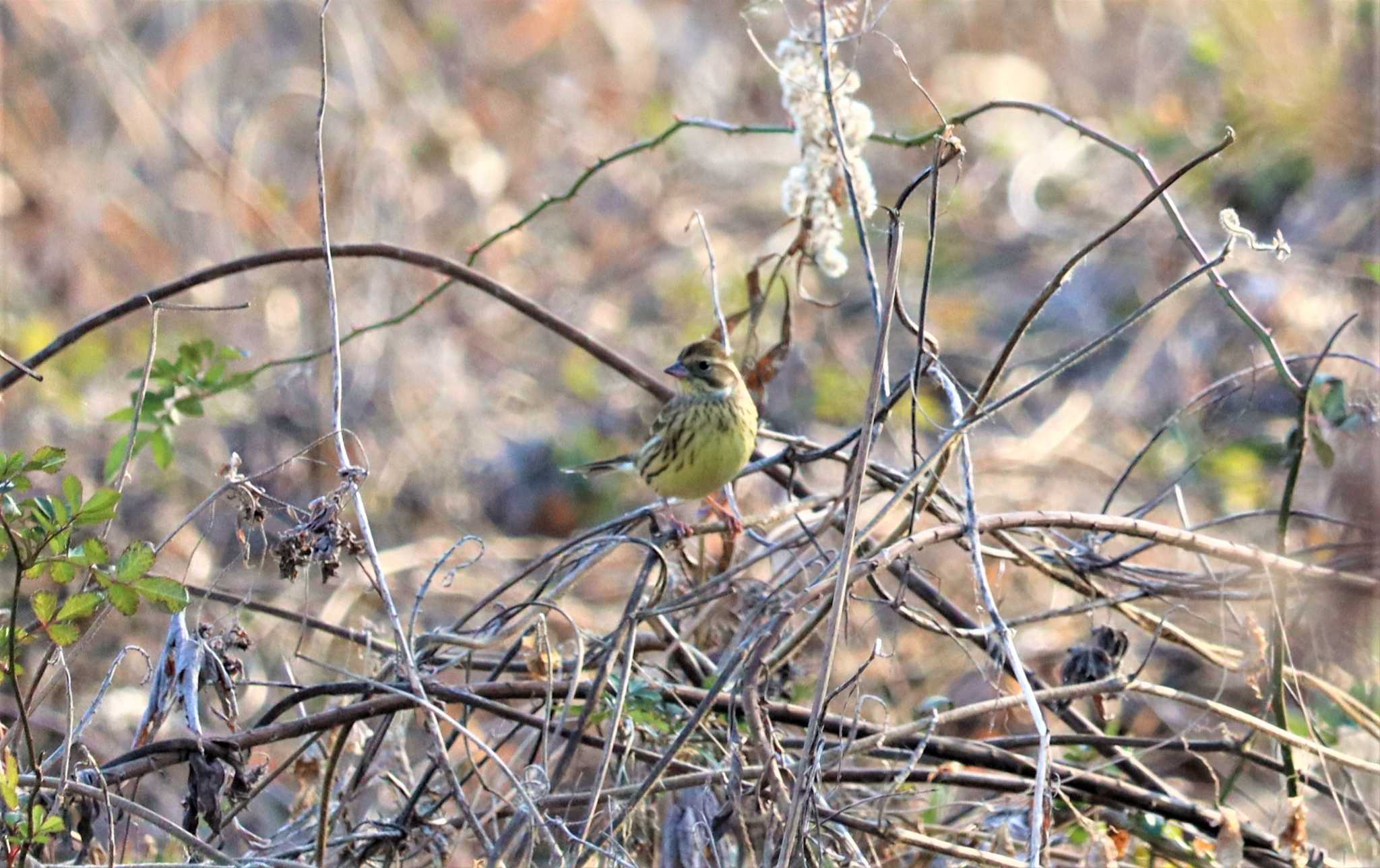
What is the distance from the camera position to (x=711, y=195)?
852cm

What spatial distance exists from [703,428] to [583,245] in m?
4.89

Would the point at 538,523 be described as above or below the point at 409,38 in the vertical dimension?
below

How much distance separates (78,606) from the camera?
208 cm

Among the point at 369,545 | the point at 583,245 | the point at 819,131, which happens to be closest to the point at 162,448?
the point at 369,545

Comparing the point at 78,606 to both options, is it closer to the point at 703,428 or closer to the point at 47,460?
the point at 47,460

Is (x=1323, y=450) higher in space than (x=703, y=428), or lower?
lower

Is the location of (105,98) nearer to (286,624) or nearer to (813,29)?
(286,624)

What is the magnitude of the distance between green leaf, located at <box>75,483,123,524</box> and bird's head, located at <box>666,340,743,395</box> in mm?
1829

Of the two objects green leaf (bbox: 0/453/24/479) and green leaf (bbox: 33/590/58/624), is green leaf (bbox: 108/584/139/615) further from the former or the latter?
green leaf (bbox: 0/453/24/479)

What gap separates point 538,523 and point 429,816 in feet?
13.1

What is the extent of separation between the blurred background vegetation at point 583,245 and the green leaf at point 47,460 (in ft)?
5.98

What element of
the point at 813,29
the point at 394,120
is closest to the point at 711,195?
the point at 394,120

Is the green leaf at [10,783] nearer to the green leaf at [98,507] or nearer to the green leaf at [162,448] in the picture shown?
the green leaf at [98,507]

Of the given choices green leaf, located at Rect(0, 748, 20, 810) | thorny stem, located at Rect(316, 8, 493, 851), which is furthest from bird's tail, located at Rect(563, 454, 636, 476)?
green leaf, located at Rect(0, 748, 20, 810)
